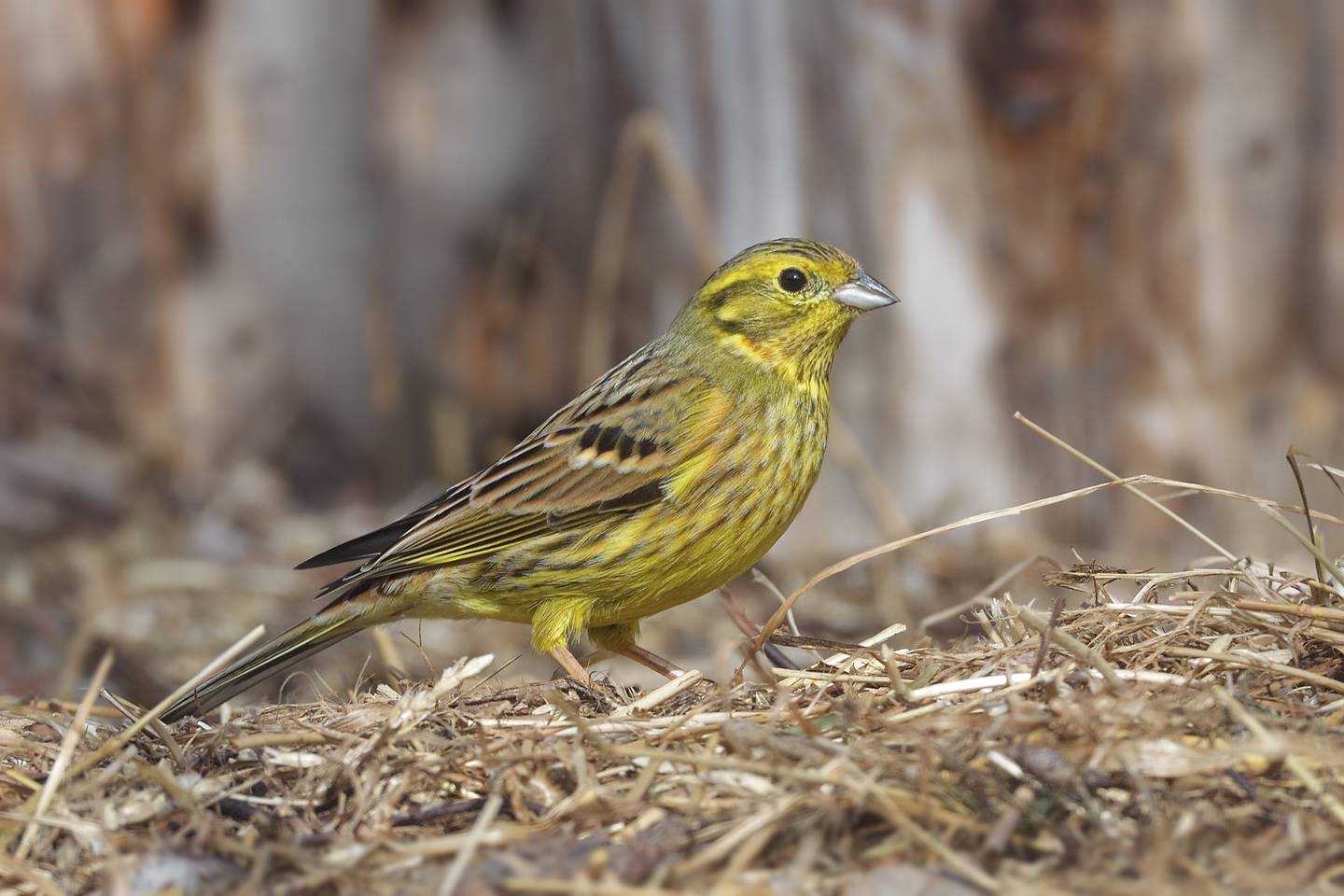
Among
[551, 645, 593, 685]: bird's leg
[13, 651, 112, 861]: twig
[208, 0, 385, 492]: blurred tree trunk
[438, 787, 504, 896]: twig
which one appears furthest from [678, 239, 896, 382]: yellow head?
[208, 0, 385, 492]: blurred tree trunk

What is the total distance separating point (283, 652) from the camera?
4.22 meters

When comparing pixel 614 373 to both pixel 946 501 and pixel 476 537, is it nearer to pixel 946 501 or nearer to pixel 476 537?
pixel 476 537

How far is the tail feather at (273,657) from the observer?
3982 mm

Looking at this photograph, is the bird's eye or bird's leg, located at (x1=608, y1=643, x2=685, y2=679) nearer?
bird's leg, located at (x1=608, y1=643, x2=685, y2=679)

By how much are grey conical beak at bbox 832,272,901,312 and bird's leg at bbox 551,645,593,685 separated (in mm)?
1344

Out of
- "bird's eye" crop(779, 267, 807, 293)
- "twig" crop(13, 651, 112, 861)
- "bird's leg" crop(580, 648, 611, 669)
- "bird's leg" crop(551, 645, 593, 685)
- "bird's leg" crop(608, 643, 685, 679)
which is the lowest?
"bird's leg" crop(608, 643, 685, 679)

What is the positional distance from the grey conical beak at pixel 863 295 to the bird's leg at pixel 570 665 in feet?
4.41

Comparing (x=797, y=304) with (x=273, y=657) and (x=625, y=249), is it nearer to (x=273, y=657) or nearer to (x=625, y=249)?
(x=273, y=657)

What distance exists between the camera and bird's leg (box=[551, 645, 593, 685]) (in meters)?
3.83

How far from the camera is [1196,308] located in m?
6.83

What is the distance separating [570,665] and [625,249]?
3316mm

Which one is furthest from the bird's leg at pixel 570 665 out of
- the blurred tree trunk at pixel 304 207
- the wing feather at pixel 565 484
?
the blurred tree trunk at pixel 304 207

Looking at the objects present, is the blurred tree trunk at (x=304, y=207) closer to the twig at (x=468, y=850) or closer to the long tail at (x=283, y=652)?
the long tail at (x=283, y=652)

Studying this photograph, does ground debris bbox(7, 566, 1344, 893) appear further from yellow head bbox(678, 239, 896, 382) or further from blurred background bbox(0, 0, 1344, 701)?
blurred background bbox(0, 0, 1344, 701)
